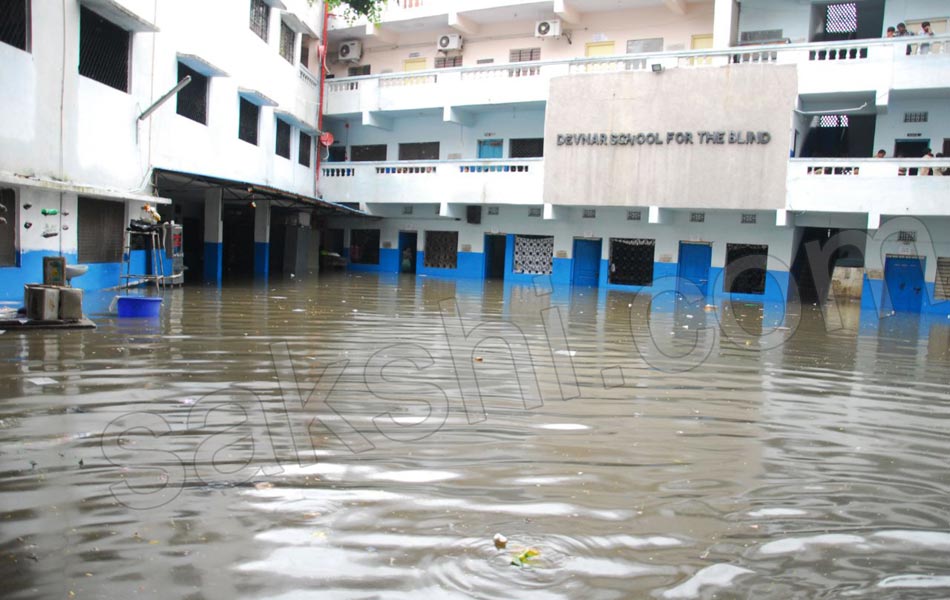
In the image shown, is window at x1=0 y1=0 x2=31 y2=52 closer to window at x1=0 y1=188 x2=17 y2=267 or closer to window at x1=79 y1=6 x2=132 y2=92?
window at x1=79 y1=6 x2=132 y2=92

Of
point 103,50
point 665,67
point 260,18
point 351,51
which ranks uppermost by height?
point 351,51

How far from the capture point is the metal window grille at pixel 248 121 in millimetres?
20875

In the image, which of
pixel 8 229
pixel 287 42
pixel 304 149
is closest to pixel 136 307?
pixel 8 229

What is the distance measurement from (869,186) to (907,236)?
2.34 m

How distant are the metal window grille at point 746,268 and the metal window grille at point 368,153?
43.6 feet

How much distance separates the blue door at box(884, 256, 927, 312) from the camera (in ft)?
70.0

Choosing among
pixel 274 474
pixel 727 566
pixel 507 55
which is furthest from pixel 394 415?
pixel 507 55

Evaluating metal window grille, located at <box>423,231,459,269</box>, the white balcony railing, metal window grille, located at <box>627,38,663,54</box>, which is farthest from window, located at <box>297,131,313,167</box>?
metal window grille, located at <box>627,38,663,54</box>

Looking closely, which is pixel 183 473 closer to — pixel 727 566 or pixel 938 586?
pixel 727 566

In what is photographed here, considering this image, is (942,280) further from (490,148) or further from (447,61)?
(447,61)

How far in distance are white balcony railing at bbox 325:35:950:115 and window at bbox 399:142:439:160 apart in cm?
198

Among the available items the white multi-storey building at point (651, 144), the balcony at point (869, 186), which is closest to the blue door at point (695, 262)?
the white multi-storey building at point (651, 144)

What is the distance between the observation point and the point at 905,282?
70.8 ft

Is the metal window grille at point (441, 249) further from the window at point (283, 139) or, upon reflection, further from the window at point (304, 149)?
the window at point (283, 139)
